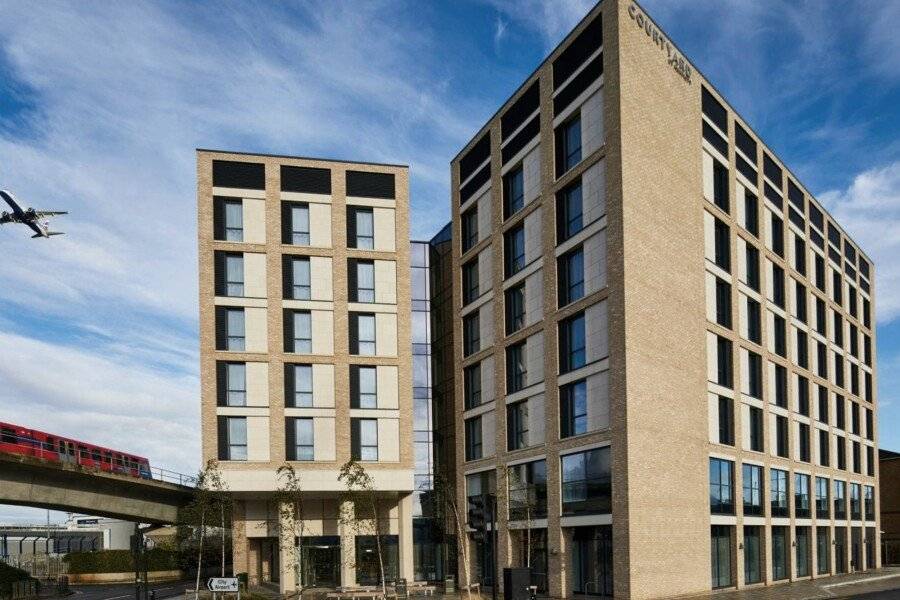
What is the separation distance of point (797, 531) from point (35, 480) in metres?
42.4

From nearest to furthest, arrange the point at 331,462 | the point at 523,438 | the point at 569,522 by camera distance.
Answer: the point at 569,522 → the point at 523,438 → the point at 331,462

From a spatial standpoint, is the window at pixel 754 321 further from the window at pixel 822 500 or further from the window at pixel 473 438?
the window at pixel 473 438

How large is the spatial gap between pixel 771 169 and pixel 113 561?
57678mm

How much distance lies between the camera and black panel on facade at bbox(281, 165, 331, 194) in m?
50.1

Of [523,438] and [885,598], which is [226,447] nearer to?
[523,438]

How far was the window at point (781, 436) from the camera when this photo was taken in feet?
149

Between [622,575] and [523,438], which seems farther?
[523,438]

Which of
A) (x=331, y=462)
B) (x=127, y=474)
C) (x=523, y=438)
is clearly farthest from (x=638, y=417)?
(x=127, y=474)

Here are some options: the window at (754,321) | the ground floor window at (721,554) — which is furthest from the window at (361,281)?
the ground floor window at (721,554)

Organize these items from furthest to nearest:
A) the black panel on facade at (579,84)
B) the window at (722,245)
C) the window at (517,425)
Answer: the window at (517,425) < the window at (722,245) < the black panel on facade at (579,84)

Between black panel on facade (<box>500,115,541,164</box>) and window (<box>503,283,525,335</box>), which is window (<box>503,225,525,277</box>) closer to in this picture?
window (<box>503,283,525,335</box>)

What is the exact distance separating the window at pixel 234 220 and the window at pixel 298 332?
18.3 ft

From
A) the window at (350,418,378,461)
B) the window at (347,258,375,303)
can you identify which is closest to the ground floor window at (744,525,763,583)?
the window at (350,418,378,461)

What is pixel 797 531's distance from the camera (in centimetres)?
4809
